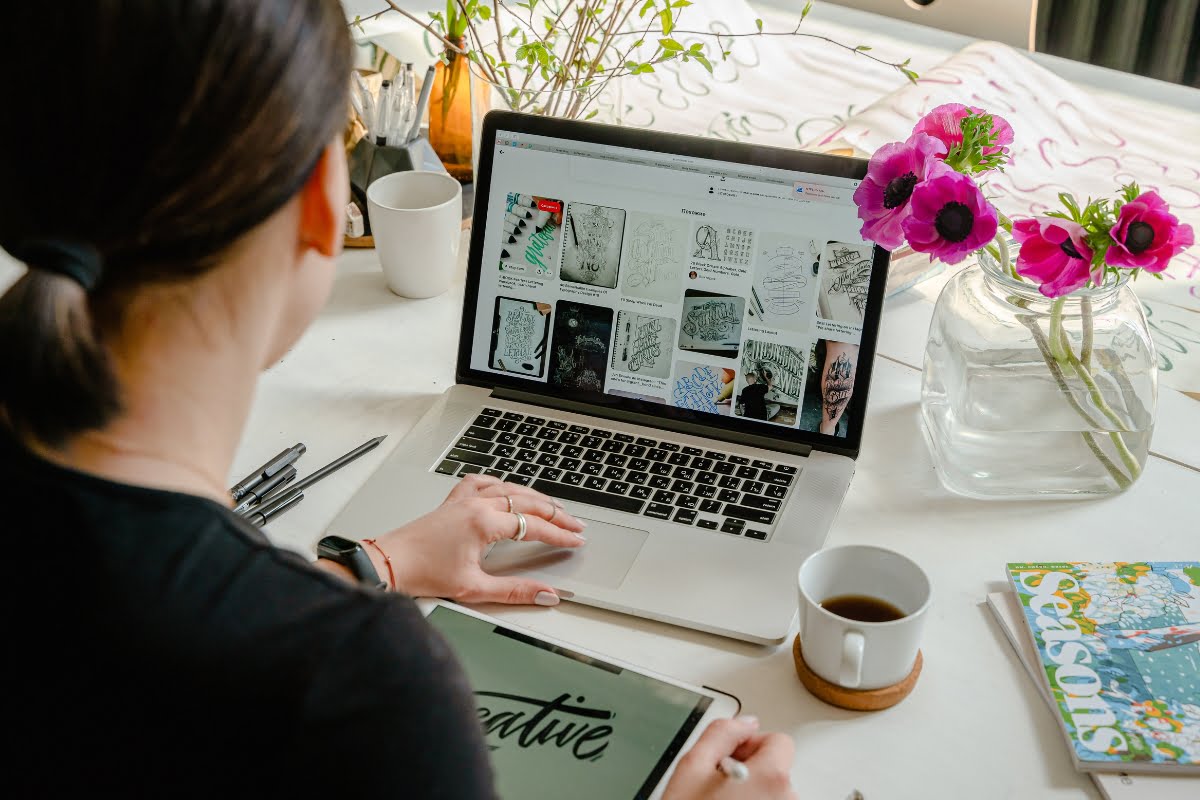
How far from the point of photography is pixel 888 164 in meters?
0.90

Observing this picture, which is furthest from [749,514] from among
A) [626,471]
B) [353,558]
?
[353,558]

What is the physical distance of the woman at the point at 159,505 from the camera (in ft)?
1.53

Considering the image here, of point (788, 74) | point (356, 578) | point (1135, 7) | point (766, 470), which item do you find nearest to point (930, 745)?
point (766, 470)

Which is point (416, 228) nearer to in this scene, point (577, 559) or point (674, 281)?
point (674, 281)

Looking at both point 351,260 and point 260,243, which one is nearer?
point 260,243

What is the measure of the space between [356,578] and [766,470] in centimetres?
38

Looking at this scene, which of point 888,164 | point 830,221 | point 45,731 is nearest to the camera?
point 45,731

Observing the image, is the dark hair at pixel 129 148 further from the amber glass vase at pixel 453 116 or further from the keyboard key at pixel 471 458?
the amber glass vase at pixel 453 116

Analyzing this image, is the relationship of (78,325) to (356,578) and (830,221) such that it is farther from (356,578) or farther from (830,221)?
(830,221)

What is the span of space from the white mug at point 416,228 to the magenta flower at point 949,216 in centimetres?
A: 59

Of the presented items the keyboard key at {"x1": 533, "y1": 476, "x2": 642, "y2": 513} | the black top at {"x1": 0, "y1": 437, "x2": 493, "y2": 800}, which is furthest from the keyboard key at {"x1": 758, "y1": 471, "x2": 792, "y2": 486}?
the black top at {"x1": 0, "y1": 437, "x2": 493, "y2": 800}

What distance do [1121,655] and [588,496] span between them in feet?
1.44

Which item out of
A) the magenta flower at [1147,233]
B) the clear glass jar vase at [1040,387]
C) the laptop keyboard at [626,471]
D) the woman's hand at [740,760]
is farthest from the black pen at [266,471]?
the magenta flower at [1147,233]

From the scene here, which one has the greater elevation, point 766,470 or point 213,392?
point 213,392
